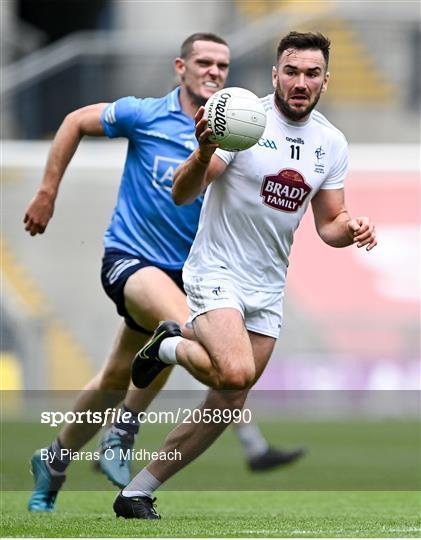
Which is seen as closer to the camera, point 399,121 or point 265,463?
point 265,463

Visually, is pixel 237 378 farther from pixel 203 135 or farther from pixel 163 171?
pixel 163 171

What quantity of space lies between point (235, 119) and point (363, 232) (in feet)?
2.87

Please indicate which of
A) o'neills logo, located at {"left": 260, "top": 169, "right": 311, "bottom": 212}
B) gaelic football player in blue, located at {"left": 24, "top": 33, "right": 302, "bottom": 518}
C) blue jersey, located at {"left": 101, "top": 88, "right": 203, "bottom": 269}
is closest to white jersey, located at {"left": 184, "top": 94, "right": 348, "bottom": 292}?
o'neills logo, located at {"left": 260, "top": 169, "right": 311, "bottom": 212}

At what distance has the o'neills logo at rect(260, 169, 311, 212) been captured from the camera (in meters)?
6.75

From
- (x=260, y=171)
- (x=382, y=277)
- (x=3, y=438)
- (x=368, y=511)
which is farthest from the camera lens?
(x=382, y=277)

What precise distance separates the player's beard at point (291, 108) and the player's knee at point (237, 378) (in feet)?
4.15

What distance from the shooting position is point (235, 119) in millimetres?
6199

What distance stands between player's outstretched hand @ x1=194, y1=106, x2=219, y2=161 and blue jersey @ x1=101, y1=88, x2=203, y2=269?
1651 mm

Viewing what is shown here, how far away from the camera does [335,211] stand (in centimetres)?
705

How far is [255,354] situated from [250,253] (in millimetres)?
497

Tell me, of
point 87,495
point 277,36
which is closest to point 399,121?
point 277,36

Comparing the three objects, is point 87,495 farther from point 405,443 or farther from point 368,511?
point 405,443

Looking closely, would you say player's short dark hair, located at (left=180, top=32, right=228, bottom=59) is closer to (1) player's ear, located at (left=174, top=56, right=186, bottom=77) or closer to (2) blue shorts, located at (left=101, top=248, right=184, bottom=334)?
(1) player's ear, located at (left=174, top=56, right=186, bottom=77)

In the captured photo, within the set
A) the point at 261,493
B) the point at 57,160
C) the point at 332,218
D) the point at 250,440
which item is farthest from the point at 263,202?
the point at 250,440
